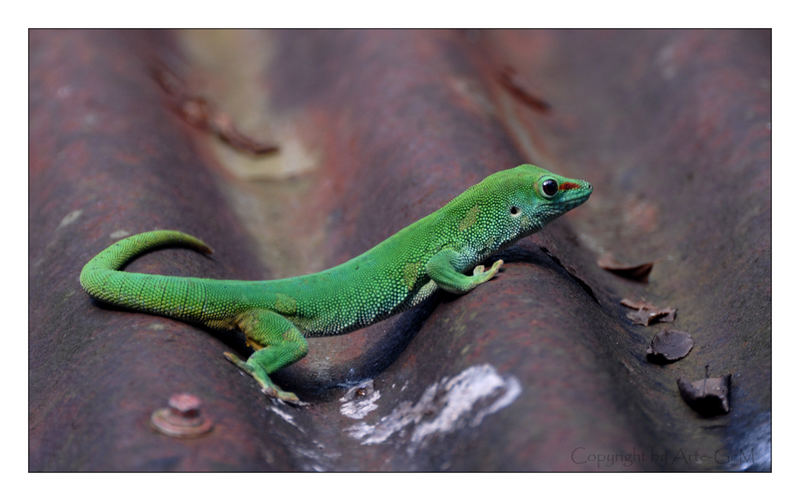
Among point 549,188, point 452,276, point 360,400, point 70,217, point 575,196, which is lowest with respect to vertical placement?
point 360,400

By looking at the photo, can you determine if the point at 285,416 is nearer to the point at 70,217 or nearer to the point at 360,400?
the point at 360,400

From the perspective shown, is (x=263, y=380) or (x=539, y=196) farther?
(x=539, y=196)

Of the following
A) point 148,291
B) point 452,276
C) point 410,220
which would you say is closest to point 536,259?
point 452,276

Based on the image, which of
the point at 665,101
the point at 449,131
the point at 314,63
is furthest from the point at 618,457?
the point at 314,63

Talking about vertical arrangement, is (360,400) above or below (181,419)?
below

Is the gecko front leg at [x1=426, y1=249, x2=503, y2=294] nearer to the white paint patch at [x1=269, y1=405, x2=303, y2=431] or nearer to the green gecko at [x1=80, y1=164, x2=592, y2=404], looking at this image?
the green gecko at [x1=80, y1=164, x2=592, y2=404]

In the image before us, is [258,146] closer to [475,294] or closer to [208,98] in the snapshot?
[208,98]

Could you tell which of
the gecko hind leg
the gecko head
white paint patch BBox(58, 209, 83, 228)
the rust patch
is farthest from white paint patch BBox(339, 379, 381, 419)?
white paint patch BBox(58, 209, 83, 228)
